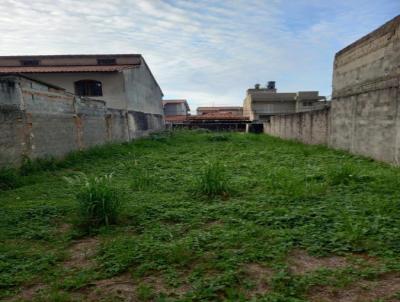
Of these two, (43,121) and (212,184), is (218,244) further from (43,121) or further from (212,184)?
(43,121)

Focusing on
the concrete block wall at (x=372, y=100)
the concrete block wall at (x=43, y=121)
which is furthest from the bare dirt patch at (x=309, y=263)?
the concrete block wall at (x=43, y=121)

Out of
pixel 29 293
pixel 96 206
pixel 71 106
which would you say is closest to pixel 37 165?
pixel 71 106

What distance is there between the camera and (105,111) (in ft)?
39.5

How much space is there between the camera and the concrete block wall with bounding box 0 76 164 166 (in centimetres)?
633

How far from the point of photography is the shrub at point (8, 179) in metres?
5.75

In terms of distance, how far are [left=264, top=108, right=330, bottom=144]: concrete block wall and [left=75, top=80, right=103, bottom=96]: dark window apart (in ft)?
38.7

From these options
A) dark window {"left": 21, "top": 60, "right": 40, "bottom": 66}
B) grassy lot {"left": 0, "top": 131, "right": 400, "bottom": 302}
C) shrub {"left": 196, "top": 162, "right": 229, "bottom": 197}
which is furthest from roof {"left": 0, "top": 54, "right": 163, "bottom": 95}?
shrub {"left": 196, "top": 162, "right": 229, "bottom": 197}

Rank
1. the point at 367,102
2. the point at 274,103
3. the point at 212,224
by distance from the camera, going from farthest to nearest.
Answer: the point at 274,103 → the point at 367,102 → the point at 212,224

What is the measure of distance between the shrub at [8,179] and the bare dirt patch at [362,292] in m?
6.26

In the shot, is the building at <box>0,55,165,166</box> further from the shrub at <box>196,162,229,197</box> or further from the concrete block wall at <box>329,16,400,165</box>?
the concrete block wall at <box>329,16,400,165</box>

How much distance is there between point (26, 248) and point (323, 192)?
178 inches

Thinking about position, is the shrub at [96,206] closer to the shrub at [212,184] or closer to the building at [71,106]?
the shrub at [212,184]

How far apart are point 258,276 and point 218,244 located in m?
0.67

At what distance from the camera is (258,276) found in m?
2.42
